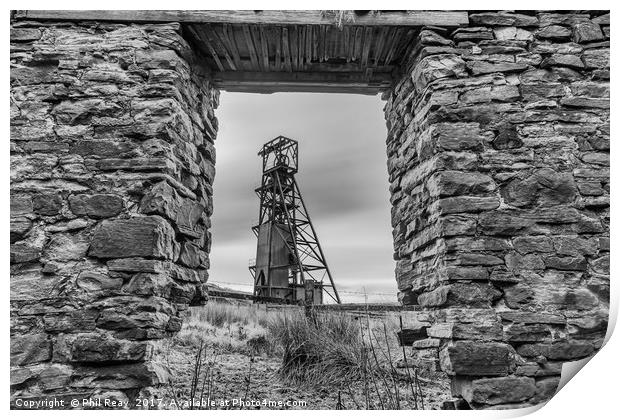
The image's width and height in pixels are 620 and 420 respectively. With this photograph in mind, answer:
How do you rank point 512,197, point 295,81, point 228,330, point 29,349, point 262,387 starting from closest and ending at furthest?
1. point 29,349
2. point 512,197
3. point 262,387
4. point 295,81
5. point 228,330

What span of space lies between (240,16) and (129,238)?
1905 mm

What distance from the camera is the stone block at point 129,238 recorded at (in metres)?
2.77

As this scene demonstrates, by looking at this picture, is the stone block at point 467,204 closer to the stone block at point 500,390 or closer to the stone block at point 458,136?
the stone block at point 458,136

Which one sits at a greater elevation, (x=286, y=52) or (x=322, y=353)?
(x=286, y=52)

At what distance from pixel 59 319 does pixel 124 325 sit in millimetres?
437

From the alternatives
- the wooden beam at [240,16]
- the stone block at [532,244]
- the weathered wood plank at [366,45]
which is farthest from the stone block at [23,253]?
the stone block at [532,244]

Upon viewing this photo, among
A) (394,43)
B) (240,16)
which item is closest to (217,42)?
(240,16)

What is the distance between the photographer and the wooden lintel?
381 cm

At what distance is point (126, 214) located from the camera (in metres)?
2.85

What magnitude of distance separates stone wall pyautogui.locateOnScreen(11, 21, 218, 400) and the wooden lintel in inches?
20.9

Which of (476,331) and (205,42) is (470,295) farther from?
(205,42)

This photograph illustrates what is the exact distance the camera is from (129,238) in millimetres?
2785

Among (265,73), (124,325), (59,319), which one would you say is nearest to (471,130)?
(265,73)

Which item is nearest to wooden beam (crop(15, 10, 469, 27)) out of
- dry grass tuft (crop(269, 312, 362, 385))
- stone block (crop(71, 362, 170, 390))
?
stone block (crop(71, 362, 170, 390))
